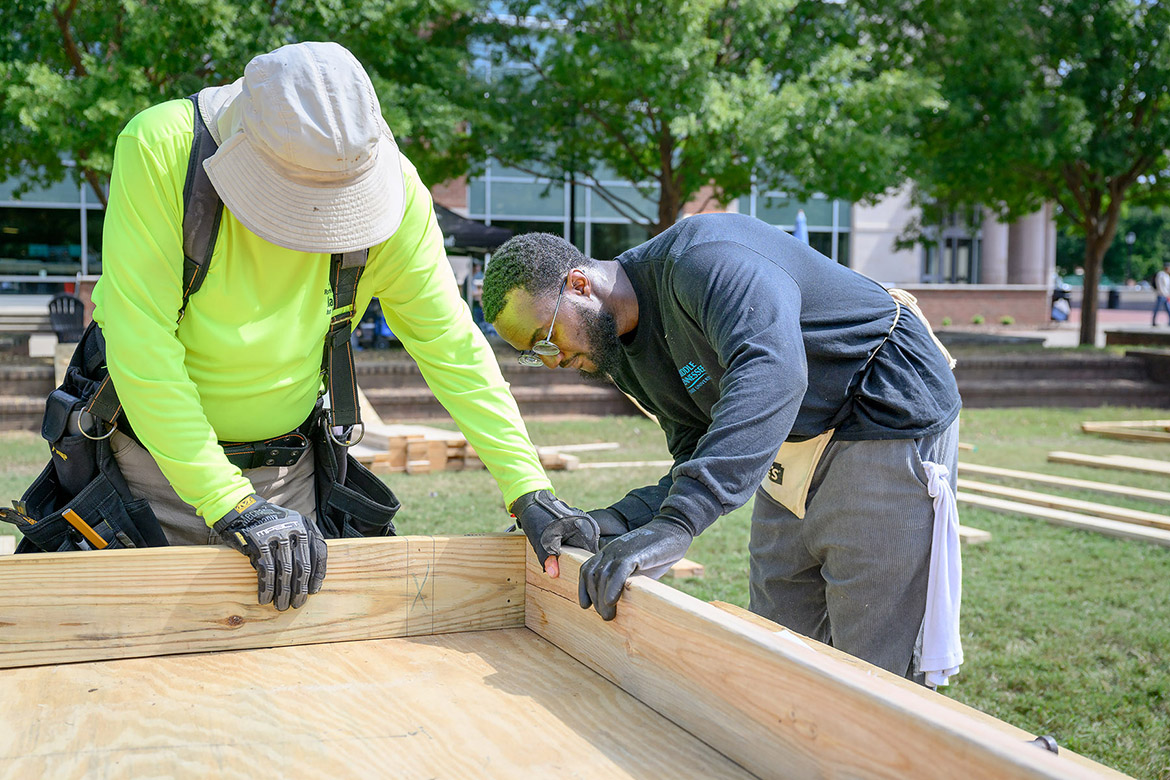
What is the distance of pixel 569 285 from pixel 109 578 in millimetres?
1235

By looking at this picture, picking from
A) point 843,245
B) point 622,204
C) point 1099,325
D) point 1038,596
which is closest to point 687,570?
point 1038,596

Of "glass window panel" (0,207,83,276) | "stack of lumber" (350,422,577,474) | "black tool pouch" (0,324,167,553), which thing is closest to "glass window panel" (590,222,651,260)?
"glass window panel" (0,207,83,276)

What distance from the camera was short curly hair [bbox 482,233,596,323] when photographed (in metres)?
2.46

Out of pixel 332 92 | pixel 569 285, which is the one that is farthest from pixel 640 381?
pixel 332 92

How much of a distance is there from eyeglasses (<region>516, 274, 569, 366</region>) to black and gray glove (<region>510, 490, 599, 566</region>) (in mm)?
385

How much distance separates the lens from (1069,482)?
807 centimetres

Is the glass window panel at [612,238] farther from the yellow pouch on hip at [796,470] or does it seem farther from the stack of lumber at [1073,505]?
the yellow pouch on hip at [796,470]

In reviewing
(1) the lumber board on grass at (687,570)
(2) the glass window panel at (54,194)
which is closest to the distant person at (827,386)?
(1) the lumber board on grass at (687,570)

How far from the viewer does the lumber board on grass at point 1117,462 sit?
8.62 m

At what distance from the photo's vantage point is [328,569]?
2232mm

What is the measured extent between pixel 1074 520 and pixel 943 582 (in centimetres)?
496

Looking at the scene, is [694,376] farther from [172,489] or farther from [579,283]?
[172,489]

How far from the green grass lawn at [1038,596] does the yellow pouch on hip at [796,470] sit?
1576mm

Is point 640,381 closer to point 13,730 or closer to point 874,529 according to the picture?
point 874,529
